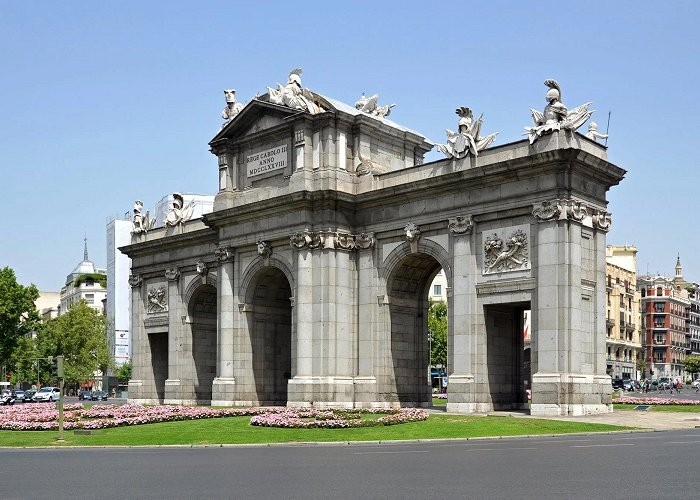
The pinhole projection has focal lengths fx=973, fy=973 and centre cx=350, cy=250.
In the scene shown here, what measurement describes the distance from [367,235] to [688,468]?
35.0m

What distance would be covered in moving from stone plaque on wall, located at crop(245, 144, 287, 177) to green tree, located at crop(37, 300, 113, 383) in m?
87.0

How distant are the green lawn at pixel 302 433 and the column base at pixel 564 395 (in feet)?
13.3

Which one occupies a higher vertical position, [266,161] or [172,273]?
[266,161]

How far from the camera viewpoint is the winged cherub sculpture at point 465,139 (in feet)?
164

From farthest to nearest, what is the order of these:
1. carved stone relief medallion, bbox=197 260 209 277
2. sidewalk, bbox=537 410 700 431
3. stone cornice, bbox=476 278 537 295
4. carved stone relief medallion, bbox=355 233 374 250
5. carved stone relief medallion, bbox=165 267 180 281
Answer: carved stone relief medallion, bbox=165 267 180 281 < carved stone relief medallion, bbox=197 260 209 277 < carved stone relief medallion, bbox=355 233 374 250 < stone cornice, bbox=476 278 537 295 < sidewalk, bbox=537 410 700 431

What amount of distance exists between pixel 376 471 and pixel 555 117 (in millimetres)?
28305

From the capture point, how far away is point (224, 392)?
60312mm

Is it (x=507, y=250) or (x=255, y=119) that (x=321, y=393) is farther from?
(x=255, y=119)

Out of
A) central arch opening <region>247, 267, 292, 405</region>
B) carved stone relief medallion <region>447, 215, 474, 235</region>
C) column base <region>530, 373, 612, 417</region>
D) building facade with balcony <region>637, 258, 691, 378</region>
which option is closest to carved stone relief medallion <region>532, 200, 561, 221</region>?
carved stone relief medallion <region>447, 215, 474, 235</region>

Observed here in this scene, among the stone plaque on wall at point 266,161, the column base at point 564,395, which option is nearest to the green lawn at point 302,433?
the column base at point 564,395

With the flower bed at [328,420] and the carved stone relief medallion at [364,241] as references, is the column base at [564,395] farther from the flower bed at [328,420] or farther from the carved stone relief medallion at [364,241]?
the carved stone relief medallion at [364,241]

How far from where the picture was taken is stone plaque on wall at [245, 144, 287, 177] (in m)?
58.5

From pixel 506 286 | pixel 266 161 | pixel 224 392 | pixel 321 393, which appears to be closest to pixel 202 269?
pixel 224 392

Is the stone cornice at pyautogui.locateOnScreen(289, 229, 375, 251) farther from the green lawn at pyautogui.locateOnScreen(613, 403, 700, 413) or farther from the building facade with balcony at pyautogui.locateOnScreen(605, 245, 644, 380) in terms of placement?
the building facade with balcony at pyautogui.locateOnScreen(605, 245, 644, 380)
